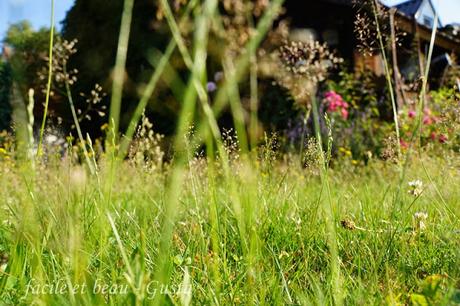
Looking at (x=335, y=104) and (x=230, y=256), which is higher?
(x=335, y=104)

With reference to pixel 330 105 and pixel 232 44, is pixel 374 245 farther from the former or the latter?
pixel 232 44

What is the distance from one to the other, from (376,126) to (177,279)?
5834 mm

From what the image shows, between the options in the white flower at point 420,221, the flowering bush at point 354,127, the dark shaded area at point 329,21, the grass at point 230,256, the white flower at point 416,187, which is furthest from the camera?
the dark shaded area at point 329,21

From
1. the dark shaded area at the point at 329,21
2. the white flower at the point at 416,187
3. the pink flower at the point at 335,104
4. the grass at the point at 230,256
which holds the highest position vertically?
the dark shaded area at the point at 329,21

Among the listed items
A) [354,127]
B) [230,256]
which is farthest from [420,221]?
[354,127]

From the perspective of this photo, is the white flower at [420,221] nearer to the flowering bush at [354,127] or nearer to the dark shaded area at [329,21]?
the flowering bush at [354,127]

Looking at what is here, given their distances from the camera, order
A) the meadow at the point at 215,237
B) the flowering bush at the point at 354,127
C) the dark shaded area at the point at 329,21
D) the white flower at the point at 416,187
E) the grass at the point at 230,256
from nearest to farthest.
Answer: the meadow at the point at 215,237, the grass at the point at 230,256, the white flower at the point at 416,187, the flowering bush at the point at 354,127, the dark shaded area at the point at 329,21

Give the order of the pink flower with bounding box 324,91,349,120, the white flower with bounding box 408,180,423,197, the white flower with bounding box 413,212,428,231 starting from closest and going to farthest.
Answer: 1. the white flower with bounding box 413,212,428,231
2. the white flower with bounding box 408,180,423,197
3. the pink flower with bounding box 324,91,349,120

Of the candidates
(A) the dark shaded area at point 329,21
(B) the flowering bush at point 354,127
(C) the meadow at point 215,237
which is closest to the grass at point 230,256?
(C) the meadow at point 215,237

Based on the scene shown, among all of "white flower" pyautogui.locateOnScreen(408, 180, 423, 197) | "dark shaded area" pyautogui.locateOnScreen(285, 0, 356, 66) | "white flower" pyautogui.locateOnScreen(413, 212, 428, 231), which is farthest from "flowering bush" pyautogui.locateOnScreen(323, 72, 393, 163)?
"white flower" pyautogui.locateOnScreen(413, 212, 428, 231)

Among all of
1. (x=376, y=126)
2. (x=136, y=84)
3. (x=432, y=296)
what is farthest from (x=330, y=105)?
(x=432, y=296)

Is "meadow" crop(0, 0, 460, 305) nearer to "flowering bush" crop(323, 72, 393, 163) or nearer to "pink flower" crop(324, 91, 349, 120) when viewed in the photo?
"flowering bush" crop(323, 72, 393, 163)

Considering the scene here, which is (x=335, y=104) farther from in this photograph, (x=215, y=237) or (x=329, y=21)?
(x=215, y=237)

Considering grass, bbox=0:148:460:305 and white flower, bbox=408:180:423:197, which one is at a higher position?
white flower, bbox=408:180:423:197
